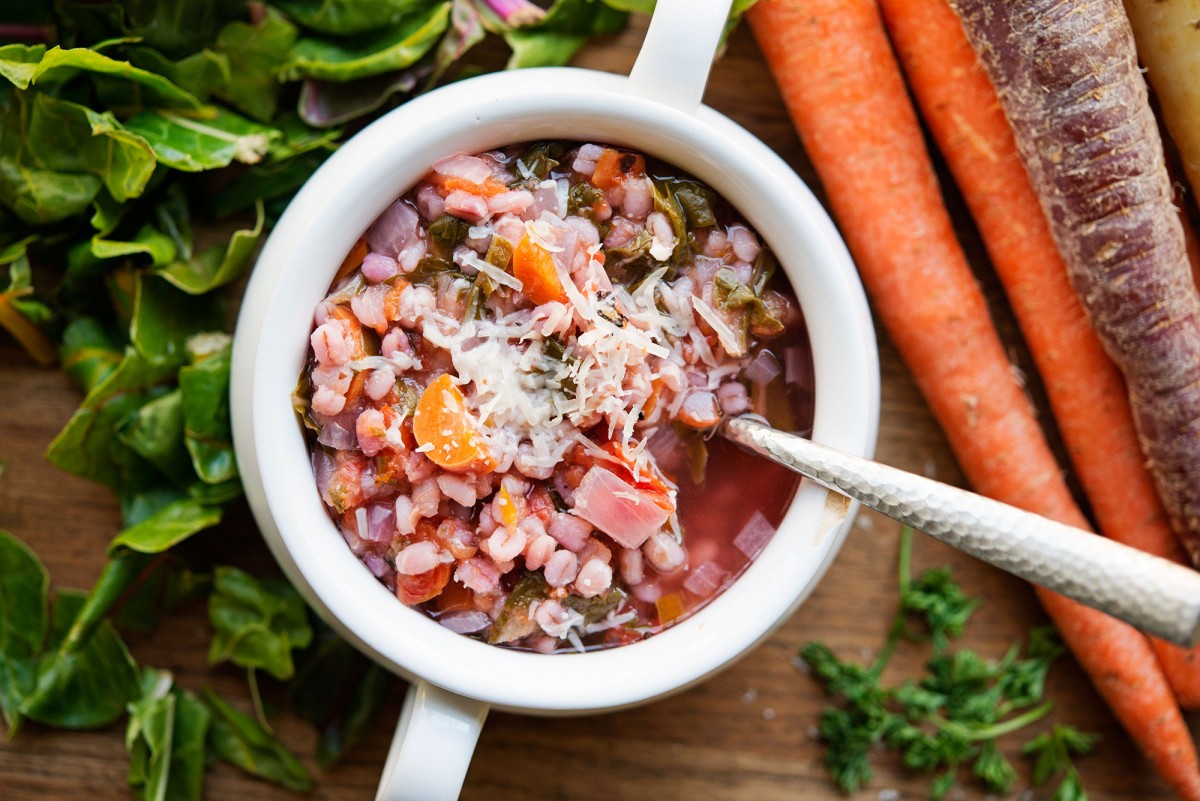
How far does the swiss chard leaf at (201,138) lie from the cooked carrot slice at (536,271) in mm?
731

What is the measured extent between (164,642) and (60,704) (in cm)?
22

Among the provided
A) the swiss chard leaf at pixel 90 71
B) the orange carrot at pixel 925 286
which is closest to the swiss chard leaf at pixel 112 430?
the swiss chard leaf at pixel 90 71

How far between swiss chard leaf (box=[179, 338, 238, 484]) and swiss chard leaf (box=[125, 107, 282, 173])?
37 cm

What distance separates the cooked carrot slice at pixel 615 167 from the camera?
1622 millimetres

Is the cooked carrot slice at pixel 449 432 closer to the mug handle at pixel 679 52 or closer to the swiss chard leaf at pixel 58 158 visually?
the mug handle at pixel 679 52

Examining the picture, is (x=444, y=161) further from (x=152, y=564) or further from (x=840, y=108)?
(x=152, y=564)

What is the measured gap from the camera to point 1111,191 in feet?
6.41

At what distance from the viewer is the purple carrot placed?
1.89 m

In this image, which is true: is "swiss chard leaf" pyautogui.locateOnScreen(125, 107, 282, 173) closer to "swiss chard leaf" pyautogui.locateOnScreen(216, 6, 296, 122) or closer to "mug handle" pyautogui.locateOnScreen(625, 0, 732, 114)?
Result: "swiss chard leaf" pyautogui.locateOnScreen(216, 6, 296, 122)

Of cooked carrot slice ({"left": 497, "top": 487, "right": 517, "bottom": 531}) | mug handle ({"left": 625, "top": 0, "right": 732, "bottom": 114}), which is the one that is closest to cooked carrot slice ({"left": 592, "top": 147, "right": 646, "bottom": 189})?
mug handle ({"left": 625, "top": 0, "right": 732, "bottom": 114})

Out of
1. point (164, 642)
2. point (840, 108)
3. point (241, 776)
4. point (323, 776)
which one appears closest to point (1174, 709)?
point (840, 108)

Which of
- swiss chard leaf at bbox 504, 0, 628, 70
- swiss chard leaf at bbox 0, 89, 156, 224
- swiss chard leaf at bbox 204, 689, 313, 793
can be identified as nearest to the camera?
swiss chard leaf at bbox 0, 89, 156, 224

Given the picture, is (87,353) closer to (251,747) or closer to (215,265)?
(215,265)

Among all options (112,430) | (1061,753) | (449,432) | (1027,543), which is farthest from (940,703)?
(112,430)
